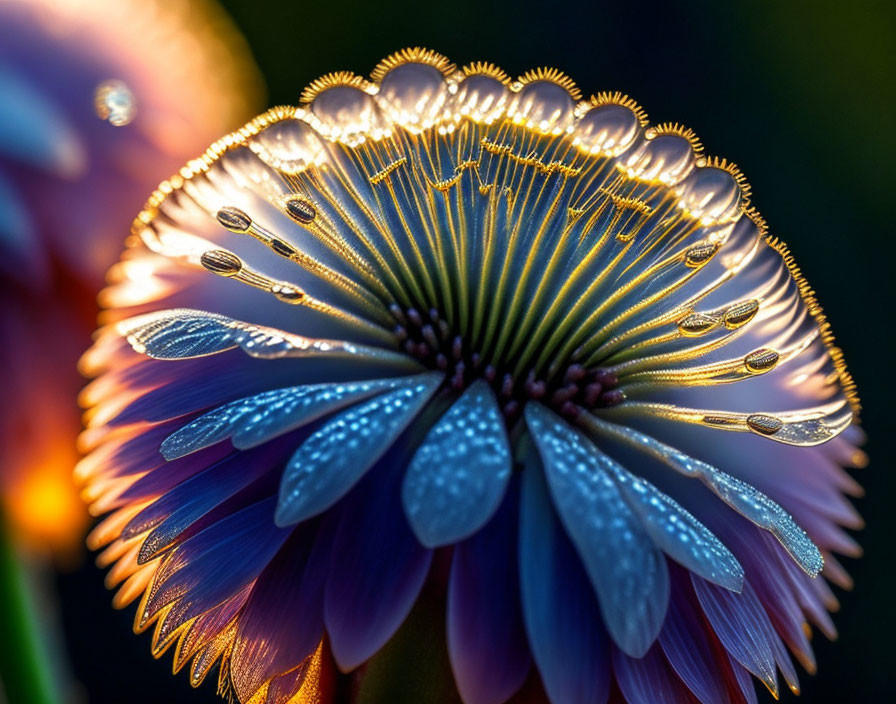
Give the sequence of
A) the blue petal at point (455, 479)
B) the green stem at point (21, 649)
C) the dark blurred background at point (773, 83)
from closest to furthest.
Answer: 1. the blue petal at point (455, 479)
2. the green stem at point (21, 649)
3. the dark blurred background at point (773, 83)

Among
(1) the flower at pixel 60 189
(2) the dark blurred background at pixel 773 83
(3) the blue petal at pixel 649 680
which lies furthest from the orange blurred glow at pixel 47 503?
(2) the dark blurred background at pixel 773 83

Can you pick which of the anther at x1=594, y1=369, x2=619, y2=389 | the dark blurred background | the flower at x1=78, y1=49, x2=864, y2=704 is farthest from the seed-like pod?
the dark blurred background

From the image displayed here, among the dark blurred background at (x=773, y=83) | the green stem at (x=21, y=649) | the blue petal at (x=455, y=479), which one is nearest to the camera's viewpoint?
the blue petal at (x=455, y=479)

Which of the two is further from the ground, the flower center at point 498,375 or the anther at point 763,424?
the anther at point 763,424

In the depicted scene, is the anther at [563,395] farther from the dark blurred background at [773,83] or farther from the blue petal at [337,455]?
the dark blurred background at [773,83]

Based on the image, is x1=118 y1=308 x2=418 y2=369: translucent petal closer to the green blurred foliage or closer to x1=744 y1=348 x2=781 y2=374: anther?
x1=744 y1=348 x2=781 y2=374: anther

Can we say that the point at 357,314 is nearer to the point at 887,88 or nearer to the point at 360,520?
the point at 360,520
